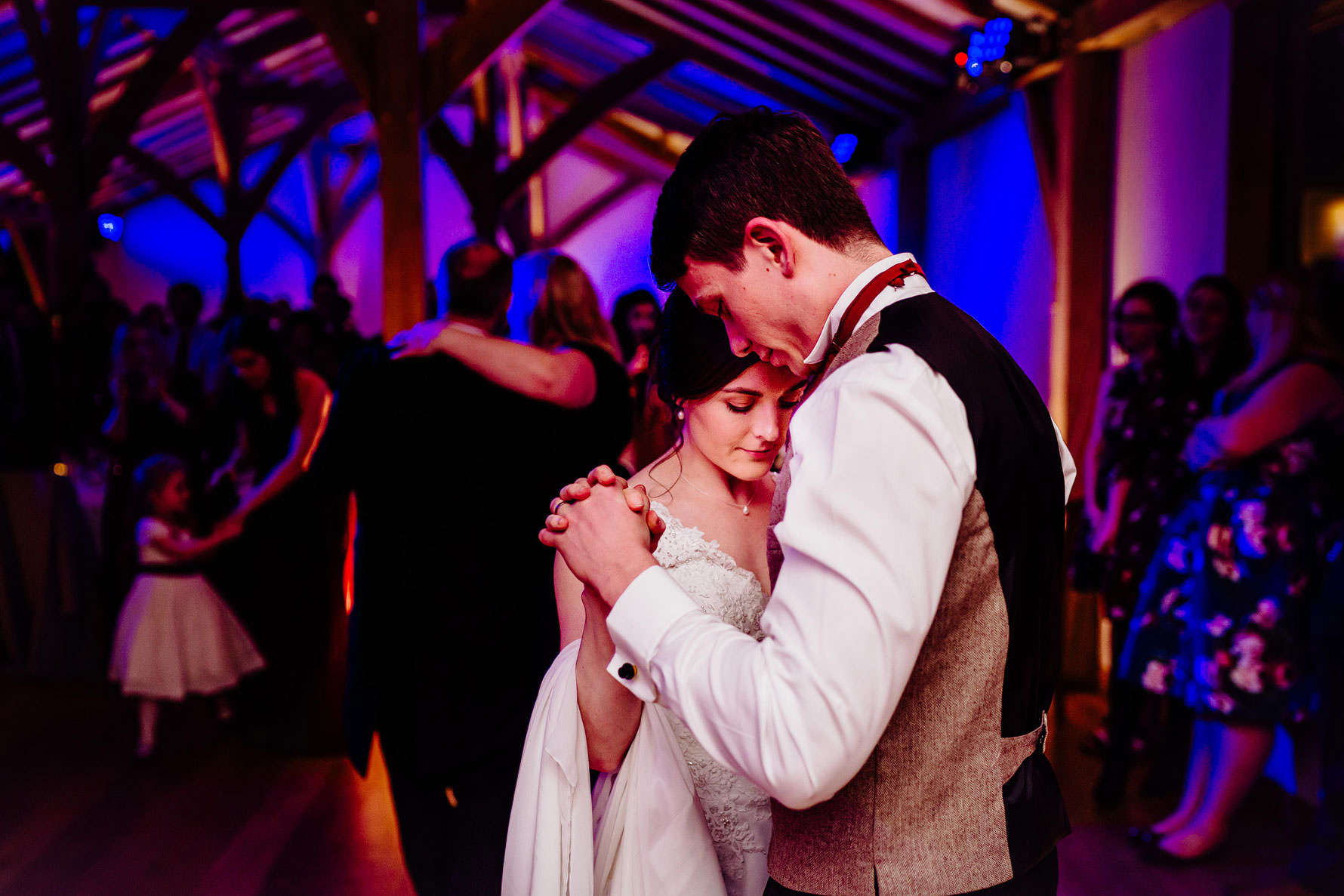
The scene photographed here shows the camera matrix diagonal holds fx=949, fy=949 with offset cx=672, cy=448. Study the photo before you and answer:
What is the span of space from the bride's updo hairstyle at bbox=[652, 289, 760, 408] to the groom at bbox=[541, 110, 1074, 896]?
40 cm

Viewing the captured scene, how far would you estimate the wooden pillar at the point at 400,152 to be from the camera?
12.2ft

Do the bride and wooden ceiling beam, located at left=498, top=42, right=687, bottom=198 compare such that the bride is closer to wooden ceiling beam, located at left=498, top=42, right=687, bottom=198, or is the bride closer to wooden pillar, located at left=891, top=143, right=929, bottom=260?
wooden pillar, located at left=891, top=143, right=929, bottom=260

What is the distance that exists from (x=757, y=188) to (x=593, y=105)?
6516mm

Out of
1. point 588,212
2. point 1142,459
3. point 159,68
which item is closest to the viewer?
point 1142,459

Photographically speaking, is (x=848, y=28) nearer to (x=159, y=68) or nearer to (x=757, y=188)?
(x=159, y=68)

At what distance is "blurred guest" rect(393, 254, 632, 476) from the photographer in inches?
82.9

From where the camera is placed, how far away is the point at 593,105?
275 inches

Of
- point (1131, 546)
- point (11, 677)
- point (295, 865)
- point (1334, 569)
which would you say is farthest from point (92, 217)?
point (1334, 569)

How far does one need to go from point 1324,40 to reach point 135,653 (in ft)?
16.4

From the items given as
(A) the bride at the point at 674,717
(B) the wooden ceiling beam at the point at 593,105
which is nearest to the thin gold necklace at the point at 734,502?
(A) the bride at the point at 674,717

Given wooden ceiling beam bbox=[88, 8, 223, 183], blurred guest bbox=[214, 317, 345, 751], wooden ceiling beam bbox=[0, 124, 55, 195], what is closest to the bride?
blurred guest bbox=[214, 317, 345, 751]

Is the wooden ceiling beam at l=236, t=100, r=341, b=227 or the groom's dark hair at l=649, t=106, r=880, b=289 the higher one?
the wooden ceiling beam at l=236, t=100, r=341, b=227

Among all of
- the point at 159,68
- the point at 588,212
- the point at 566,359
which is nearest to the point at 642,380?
the point at 566,359

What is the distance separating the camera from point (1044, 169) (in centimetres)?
480
